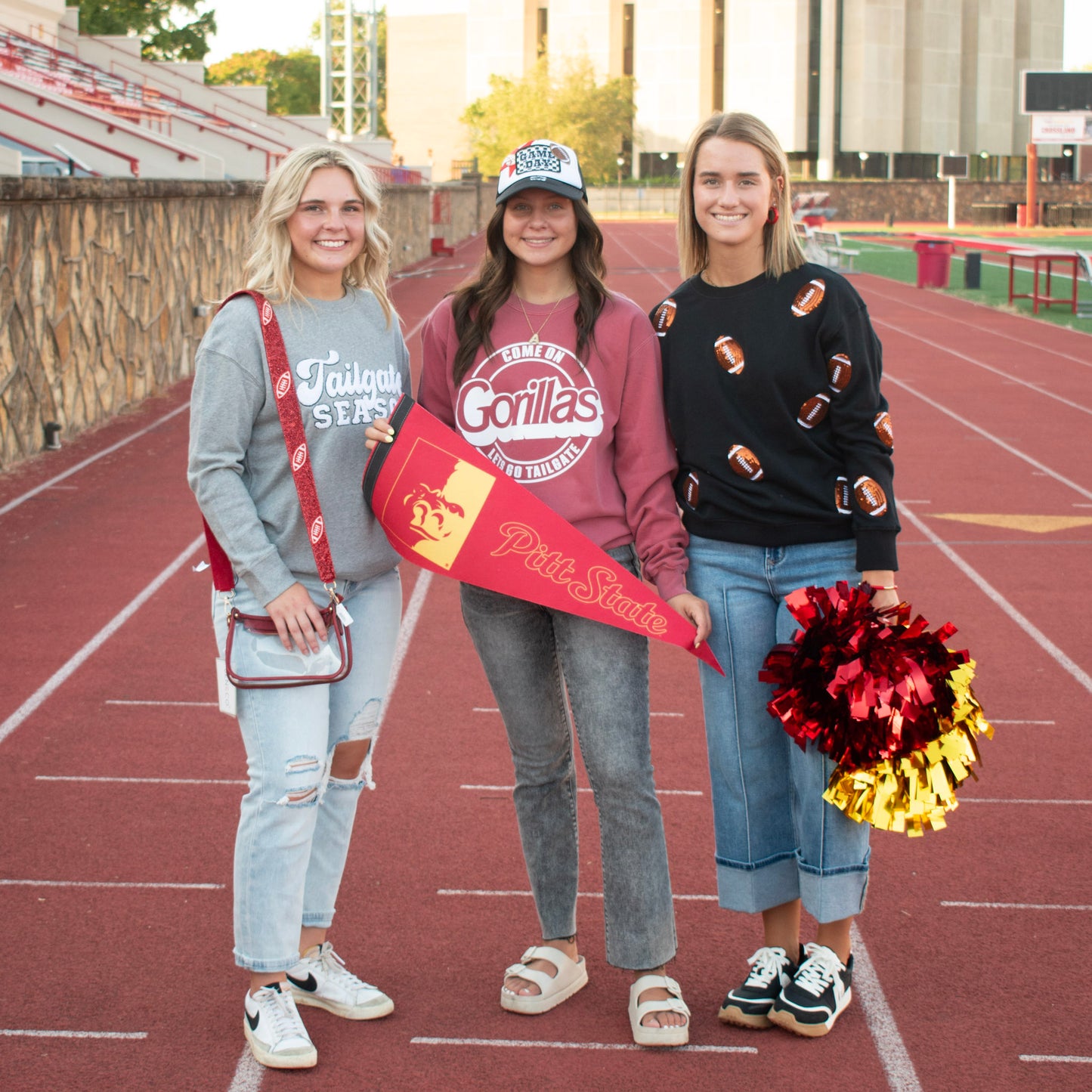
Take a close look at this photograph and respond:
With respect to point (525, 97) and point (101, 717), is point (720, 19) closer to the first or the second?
point (525, 97)

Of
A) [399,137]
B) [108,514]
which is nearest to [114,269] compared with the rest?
[108,514]

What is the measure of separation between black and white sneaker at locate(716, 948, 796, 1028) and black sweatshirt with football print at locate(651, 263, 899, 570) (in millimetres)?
979

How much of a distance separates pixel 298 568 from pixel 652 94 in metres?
80.8

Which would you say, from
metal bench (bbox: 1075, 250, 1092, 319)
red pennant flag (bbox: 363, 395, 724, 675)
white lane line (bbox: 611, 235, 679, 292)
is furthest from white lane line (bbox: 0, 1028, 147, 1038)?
metal bench (bbox: 1075, 250, 1092, 319)

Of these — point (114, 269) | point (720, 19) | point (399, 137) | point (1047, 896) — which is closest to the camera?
point (1047, 896)

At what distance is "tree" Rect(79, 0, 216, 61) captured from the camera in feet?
159

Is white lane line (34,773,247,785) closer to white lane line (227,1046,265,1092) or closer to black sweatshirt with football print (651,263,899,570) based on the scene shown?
white lane line (227,1046,265,1092)

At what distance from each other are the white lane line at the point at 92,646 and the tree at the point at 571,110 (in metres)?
70.3

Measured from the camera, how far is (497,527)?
3.22 meters

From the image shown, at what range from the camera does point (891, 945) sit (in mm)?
3875

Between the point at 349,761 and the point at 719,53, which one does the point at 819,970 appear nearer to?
the point at 349,761

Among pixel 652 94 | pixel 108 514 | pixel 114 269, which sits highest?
pixel 652 94

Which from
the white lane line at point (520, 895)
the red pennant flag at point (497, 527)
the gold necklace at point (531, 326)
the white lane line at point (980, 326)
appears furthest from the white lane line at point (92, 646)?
the white lane line at point (980, 326)

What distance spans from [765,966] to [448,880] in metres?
1.15
